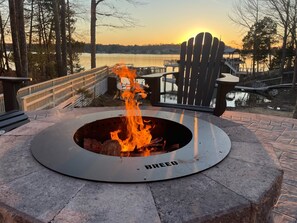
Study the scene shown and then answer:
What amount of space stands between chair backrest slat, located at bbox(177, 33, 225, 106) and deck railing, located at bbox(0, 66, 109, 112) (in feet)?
7.93

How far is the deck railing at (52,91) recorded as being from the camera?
384cm

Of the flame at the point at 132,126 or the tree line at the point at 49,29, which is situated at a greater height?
the tree line at the point at 49,29

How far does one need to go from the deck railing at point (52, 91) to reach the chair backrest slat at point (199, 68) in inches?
95.1

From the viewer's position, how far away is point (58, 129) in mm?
1932

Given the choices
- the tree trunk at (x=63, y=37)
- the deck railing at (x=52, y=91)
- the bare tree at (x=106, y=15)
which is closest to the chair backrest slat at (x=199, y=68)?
the deck railing at (x=52, y=91)

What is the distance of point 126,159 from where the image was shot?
146 cm

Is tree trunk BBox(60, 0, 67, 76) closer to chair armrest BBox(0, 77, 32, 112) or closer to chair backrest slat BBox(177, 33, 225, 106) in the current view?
chair armrest BBox(0, 77, 32, 112)

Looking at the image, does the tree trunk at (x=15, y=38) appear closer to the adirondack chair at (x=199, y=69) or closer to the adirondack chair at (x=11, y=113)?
the adirondack chair at (x=11, y=113)

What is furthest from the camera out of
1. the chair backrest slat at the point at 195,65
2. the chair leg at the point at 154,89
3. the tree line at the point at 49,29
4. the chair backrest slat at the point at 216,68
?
the tree line at the point at 49,29

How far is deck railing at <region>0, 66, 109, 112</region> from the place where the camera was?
384cm

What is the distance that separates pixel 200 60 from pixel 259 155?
219cm

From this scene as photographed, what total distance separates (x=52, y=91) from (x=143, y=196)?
4398mm

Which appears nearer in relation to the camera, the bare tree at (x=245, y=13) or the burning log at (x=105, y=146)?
the burning log at (x=105, y=146)

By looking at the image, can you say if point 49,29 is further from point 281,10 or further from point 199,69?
point 281,10
